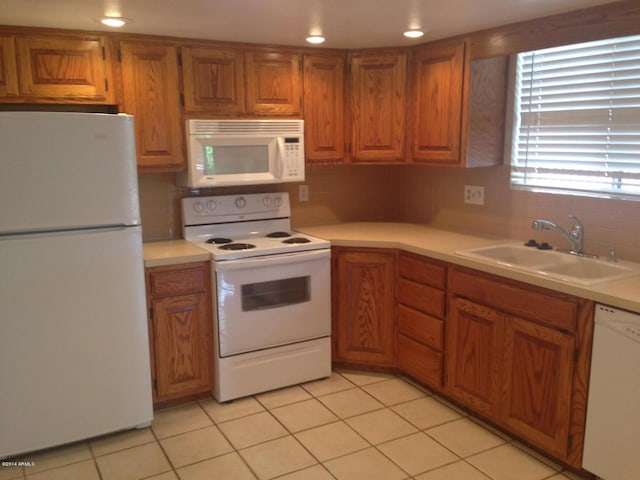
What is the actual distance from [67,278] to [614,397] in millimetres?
2366

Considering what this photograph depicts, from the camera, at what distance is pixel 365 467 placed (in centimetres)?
249

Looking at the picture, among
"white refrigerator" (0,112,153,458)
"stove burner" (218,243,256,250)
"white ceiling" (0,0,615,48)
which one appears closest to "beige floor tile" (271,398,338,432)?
"white refrigerator" (0,112,153,458)

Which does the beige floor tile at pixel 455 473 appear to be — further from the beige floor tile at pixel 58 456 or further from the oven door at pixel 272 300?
the beige floor tile at pixel 58 456

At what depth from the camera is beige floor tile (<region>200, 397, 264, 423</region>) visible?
297 cm

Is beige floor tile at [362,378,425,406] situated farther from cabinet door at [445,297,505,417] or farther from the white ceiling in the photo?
the white ceiling

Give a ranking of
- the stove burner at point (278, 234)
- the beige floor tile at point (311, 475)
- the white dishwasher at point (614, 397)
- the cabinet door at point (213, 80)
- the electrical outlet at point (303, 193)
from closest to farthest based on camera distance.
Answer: the white dishwasher at point (614, 397)
the beige floor tile at point (311, 475)
the cabinet door at point (213, 80)
the stove burner at point (278, 234)
the electrical outlet at point (303, 193)

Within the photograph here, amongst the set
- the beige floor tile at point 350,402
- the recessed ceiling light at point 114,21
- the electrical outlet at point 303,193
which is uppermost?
the recessed ceiling light at point 114,21

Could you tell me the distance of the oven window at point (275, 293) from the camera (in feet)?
10.2

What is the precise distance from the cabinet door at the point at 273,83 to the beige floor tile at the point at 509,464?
220 centimetres

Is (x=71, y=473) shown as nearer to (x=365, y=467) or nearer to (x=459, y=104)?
(x=365, y=467)

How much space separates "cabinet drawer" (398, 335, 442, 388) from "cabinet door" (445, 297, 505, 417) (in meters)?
0.08

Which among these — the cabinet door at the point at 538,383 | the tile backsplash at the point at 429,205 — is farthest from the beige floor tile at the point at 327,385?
the tile backsplash at the point at 429,205

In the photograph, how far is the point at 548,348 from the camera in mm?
2404

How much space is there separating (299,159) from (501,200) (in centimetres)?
125
